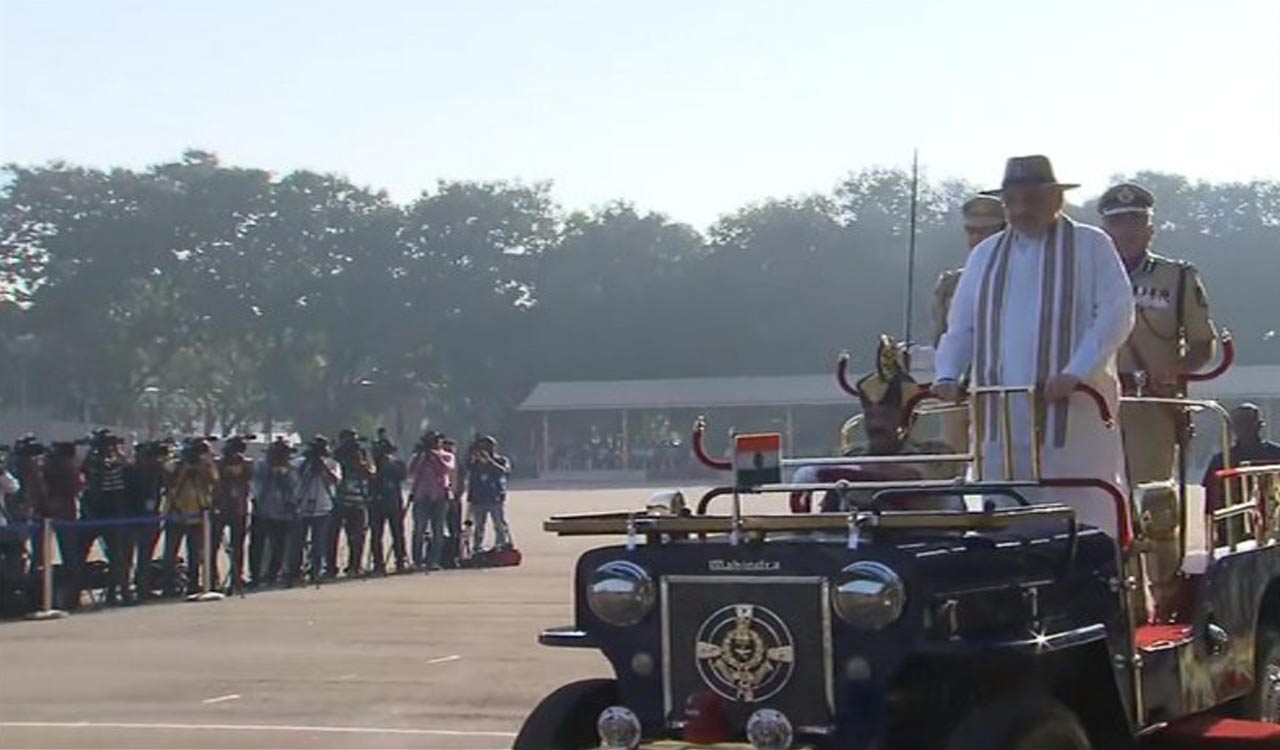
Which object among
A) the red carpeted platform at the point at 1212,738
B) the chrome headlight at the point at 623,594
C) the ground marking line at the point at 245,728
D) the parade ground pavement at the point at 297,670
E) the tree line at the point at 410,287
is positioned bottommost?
the ground marking line at the point at 245,728

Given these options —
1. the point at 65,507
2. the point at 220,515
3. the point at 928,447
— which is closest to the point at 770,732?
the point at 928,447

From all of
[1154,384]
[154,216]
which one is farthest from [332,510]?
[154,216]

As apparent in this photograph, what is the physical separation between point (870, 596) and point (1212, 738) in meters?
2.01

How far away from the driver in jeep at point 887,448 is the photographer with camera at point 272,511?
14.9m

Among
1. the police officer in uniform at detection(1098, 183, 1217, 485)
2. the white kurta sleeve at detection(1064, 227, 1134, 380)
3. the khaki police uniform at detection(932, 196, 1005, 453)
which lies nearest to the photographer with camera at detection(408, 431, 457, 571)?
the khaki police uniform at detection(932, 196, 1005, 453)

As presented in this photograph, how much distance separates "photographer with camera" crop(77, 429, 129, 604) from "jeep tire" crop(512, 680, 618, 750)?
14392mm

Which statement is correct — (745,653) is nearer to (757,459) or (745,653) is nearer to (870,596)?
(870,596)

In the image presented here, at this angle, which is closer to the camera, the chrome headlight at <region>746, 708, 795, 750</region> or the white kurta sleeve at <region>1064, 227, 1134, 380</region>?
the chrome headlight at <region>746, 708, 795, 750</region>

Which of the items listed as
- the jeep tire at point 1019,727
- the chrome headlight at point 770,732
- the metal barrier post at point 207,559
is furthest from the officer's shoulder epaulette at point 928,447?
the metal barrier post at point 207,559

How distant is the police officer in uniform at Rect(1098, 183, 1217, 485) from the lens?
8648 millimetres

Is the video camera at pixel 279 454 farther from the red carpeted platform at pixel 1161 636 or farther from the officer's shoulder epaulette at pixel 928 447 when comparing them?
the red carpeted platform at pixel 1161 636

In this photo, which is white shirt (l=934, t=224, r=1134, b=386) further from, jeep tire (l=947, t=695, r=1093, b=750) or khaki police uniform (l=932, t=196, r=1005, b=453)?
jeep tire (l=947, t=695, r=1093, b=750)

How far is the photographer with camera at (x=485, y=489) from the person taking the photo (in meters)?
26.8

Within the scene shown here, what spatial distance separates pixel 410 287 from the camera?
8469 cm
